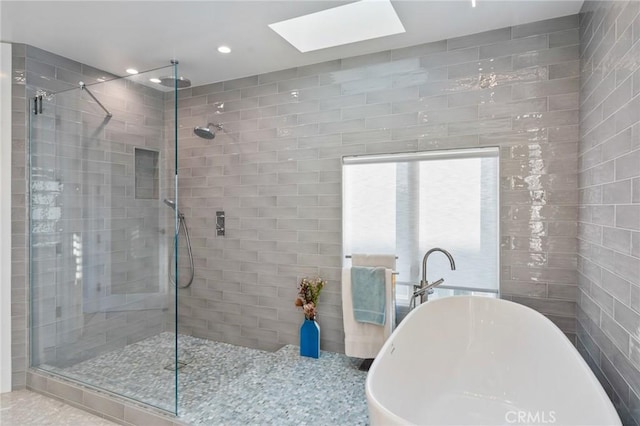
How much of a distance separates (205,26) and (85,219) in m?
1.81

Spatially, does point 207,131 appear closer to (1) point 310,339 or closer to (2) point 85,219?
(2) point 85,219

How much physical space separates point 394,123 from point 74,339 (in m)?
3.16

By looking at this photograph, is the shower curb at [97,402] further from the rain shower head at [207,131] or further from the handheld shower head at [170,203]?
the rain shower head at [207,131]

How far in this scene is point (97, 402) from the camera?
2523 millimetres

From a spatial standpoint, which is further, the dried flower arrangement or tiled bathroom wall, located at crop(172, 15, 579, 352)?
the dried flower arrangement

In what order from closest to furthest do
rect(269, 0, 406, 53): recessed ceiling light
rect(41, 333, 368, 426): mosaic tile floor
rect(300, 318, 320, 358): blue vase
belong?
rect(41, 333, 368, 426): mosaic tile floor → rect(269, 0, 406, 53): recessed ceiling light → rect(300, 318, 320, 358): blue vase

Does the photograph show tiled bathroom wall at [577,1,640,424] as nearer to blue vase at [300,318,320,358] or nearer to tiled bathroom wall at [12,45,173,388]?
blue vase at [300,318,320,358]

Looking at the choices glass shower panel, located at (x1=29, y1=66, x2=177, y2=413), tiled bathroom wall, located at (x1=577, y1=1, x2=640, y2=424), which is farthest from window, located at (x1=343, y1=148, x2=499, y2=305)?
glass shower panel, located at (x1=29, y1=66, x2=177, y2=413)

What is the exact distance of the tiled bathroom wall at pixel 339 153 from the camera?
2.41m

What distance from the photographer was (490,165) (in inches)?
104

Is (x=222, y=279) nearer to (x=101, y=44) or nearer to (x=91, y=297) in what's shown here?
(x=91, y=297)

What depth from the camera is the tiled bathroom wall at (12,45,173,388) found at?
280cm

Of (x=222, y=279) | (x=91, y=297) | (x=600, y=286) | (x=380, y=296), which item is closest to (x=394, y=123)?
(x=380, y=296)

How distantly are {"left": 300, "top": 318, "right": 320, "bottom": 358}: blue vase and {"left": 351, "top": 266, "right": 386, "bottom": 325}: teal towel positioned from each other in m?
0.42
